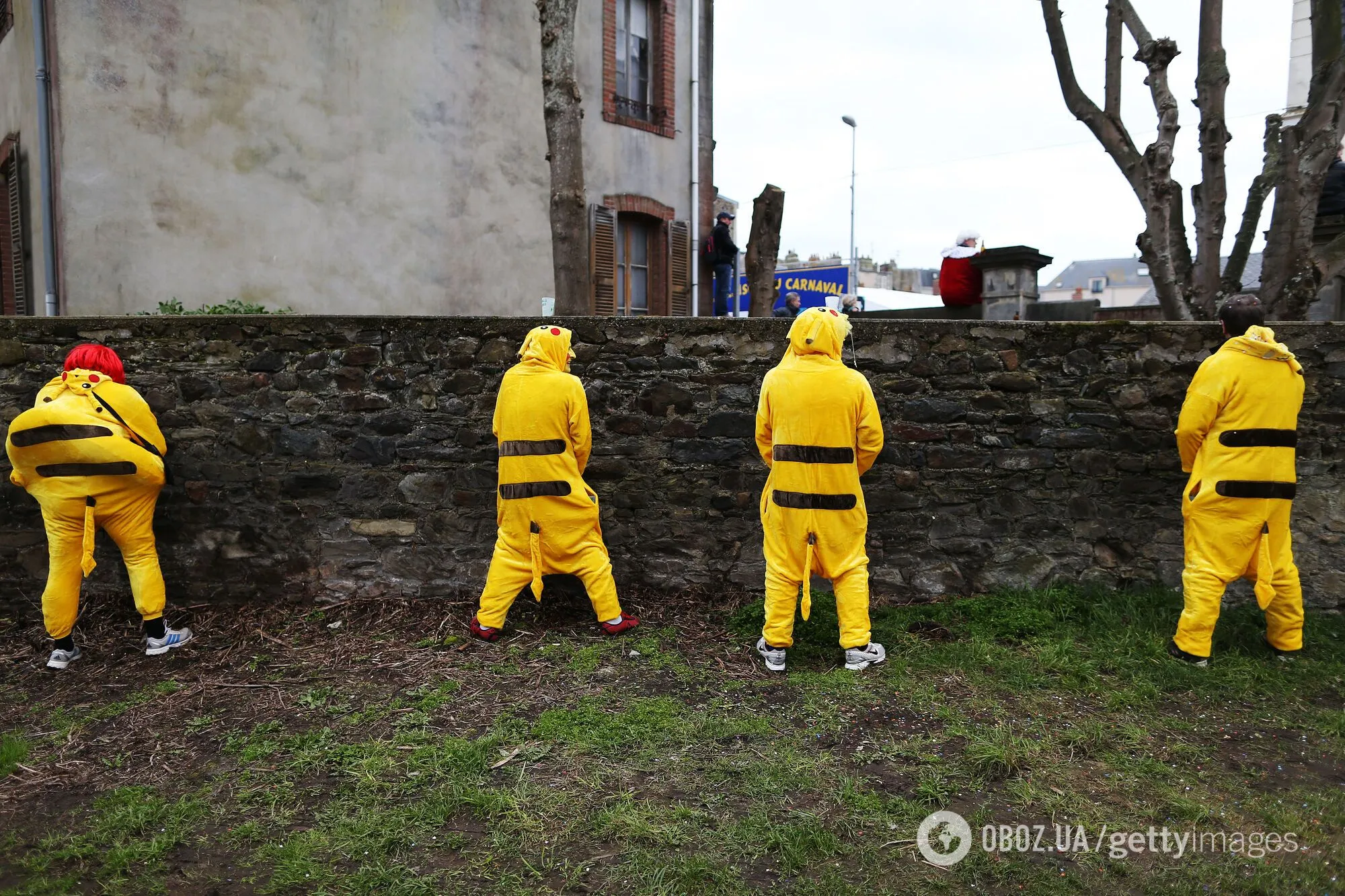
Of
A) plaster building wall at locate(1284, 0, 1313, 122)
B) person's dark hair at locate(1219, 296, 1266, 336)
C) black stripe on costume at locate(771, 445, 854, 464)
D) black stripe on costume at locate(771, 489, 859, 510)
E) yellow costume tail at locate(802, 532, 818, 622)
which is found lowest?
yellow costume tail at locate(802, 532, 818, 622)

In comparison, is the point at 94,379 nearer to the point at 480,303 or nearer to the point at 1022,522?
the point at 1022,522

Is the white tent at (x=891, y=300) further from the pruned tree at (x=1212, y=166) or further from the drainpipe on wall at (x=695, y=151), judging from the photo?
the pruned tree at (x=1212, y=166)

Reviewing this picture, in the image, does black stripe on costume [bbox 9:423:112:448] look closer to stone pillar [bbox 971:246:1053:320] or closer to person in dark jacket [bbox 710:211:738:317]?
stone pillar [bbox 971:246:1053:320]

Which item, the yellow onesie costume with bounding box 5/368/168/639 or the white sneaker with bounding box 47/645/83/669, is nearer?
the yellow onesie costume with bounding box 5/368/168/639

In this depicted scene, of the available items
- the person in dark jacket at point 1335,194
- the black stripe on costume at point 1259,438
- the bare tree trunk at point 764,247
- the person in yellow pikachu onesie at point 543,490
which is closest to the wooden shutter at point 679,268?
the bare tree trunk at point 764,247

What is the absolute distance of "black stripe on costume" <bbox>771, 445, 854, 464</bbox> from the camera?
13.3ft

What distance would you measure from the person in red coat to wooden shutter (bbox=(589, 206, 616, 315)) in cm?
484

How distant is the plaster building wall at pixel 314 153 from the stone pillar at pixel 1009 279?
5731mm

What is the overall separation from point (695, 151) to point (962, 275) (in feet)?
19.2

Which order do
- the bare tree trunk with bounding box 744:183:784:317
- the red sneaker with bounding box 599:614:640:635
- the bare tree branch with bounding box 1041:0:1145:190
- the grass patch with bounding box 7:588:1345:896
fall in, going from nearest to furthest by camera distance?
the grass patch with bounding box 7:588:1345:896, the red sneaker with bounding box 599:614:640:635, the bare tree branch with bounding box 1041:0:1145:190, the bare tree trunk with bounding box 744:183:784:317

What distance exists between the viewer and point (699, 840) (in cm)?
279

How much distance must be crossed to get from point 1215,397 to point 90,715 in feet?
17.4

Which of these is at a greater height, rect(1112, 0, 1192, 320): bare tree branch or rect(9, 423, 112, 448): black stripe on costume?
rect(1112, 0, 1192, 320): bare tree branch

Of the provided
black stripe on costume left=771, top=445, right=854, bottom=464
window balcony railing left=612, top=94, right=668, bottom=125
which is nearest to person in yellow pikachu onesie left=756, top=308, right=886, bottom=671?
black stripe on costume left=771, top=445, right=854, bottom=464
